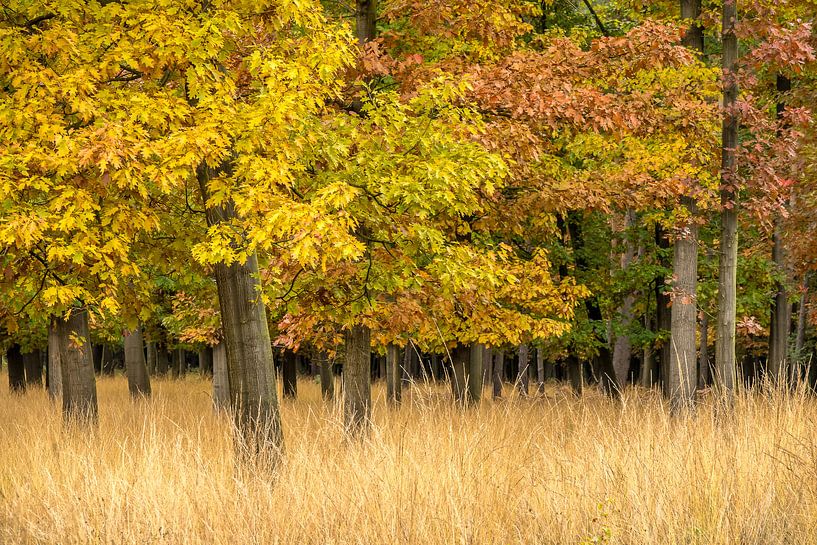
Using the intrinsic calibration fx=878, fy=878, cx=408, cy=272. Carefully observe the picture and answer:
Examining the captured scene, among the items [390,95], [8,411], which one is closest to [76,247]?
[390,95]

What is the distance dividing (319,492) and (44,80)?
4349 mm

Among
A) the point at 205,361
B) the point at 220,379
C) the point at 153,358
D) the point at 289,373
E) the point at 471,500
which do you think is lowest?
the point at 153,358

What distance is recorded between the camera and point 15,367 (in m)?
29.7

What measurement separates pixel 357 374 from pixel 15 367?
72.9ft

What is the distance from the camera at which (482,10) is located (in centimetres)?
1199

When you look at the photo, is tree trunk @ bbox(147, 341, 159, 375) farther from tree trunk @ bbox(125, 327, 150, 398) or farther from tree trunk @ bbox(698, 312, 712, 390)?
tree trunk @ bbox(698, 312, 712, 390)

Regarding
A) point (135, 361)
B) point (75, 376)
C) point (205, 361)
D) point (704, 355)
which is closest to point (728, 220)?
point (75, 376)

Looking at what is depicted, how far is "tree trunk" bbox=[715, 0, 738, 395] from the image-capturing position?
10.9 metres

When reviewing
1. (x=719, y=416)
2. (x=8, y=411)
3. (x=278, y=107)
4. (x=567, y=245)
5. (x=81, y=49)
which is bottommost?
(x=8, y=411)

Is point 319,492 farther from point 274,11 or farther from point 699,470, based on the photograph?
point 274,11

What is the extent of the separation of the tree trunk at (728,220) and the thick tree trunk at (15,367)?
80.4ft

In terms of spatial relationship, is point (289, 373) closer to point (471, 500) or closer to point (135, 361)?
point (135, 361)

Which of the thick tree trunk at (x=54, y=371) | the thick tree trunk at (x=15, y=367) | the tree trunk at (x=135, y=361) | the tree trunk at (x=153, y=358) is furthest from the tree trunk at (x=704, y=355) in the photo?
the tree trunk at (x=153, y=358)

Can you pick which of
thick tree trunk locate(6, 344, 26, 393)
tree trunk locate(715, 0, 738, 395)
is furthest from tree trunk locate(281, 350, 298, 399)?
tree trunk locate(715, 0, 738, 395)
